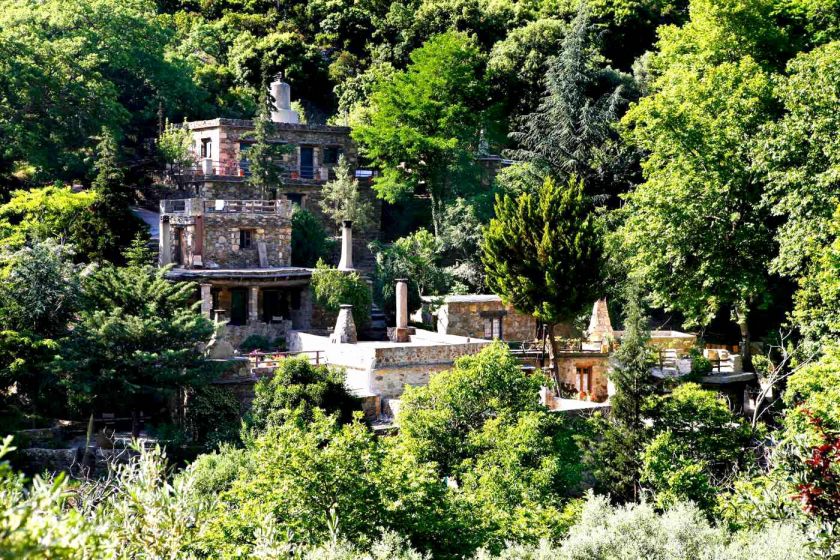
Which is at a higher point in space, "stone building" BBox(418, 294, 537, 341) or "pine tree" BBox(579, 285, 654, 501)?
"stone building" BBox(418, 294, 537, 341)

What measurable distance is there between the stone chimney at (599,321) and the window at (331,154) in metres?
14.2

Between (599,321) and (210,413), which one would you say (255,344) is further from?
(599,321)

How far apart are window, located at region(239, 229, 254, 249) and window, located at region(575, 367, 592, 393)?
12171 mm

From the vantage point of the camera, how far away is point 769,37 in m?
35.1

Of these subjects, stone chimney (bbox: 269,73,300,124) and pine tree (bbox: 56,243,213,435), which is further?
stone chimney (bbox: 269,73,300,124)

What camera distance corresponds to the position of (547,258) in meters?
31.4

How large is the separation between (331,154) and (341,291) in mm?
10313

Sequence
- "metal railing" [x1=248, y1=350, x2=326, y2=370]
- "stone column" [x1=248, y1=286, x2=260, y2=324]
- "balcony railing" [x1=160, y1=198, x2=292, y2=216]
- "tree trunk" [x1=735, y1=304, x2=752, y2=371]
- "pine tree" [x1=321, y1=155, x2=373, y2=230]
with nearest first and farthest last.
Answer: "metal railing" [x1=248, y1=350, x2=326, y2=370], "tree trunk" [x1=735, y1=304, x2=752, y2=371], "stone column" [x1=248, y1=286, x2=260, y2=324], "balcony railing" [x1=160, y1=198, x2=292, y2=216], "pine tree" [x1=321, y1=155, x2=373, y2=230]

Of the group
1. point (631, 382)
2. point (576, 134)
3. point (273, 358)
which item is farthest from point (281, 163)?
point (631, 382)

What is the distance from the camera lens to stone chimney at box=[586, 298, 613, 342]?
3428cm

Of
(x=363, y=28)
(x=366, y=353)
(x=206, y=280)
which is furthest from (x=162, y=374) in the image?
(x=363, y=28)

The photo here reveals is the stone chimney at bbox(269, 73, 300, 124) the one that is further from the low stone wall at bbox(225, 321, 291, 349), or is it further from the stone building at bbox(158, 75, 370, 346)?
the low stone wall at bbox(225, 321, 291, 349)

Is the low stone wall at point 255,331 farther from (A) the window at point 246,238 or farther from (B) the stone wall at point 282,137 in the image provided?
(B) the stone wall at point 282,137


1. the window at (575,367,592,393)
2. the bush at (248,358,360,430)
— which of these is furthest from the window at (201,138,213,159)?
the bush at (248,358,360,430)
